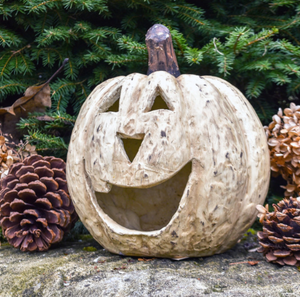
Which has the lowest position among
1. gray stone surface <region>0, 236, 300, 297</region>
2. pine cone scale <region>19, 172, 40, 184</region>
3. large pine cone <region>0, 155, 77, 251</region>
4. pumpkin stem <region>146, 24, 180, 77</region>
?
gray stone surface <region>0, 236, 300, 297</region>

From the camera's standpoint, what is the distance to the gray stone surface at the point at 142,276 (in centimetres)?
103

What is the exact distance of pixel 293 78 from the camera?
1880 millimetres

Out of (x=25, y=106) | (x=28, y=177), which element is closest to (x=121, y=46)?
(x=25, y=106)

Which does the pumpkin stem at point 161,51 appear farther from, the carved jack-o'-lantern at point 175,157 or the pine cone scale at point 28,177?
the pine cone scale at point 28,177

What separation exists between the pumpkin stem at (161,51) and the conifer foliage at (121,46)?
26 cm

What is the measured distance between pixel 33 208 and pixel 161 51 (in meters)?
0.87

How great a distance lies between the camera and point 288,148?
156 centimetres

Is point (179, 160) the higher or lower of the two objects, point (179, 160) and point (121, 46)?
the lower

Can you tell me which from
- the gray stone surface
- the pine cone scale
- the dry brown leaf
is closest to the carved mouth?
the gray stone surface

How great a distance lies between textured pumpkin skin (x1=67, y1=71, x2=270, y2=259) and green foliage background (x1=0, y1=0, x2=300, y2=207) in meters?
0.48

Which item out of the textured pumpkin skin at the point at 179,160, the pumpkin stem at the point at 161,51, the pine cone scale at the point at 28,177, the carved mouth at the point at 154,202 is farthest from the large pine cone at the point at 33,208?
the pumpkin stem at the point at 161,51

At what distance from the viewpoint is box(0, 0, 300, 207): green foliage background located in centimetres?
178

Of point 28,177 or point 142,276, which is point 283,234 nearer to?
point 142,276

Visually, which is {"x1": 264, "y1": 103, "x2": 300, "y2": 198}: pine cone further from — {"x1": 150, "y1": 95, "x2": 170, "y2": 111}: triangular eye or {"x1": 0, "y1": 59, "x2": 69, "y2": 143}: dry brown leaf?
{"x1": 0, "y1": 59, "x2": 69, "y2": 143}: dry brown leaf
